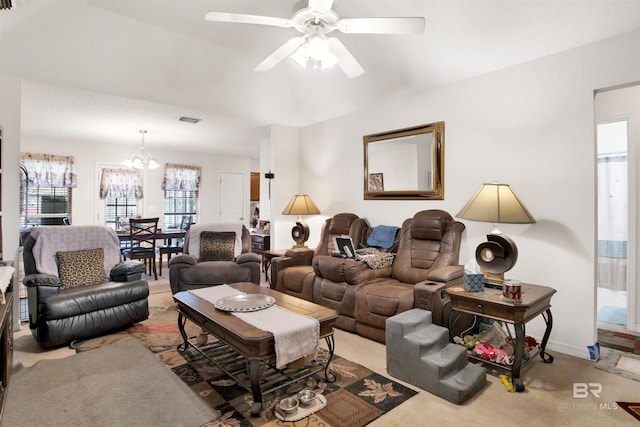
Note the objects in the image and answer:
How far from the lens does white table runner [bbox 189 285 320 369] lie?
2.10 metres

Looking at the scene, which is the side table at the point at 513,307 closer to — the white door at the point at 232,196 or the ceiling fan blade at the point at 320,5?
the ceiling fan blade at the point at 320,5

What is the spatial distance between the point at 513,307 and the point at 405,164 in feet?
7.30

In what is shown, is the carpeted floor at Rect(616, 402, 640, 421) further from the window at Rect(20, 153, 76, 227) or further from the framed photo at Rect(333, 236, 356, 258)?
the window at Rect(20, 153, 76, 227)

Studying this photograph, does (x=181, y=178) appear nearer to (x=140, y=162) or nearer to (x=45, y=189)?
(x=140, y=162)

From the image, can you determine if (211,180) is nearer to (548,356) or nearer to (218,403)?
(218,403)

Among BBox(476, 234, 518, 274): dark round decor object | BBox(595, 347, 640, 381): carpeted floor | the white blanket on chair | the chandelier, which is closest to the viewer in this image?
BBox(595, 347, 640, 381): carpeted floor

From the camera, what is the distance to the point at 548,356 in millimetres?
2844

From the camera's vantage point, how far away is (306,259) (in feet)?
15.0

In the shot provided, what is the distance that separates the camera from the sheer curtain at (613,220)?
4.57m

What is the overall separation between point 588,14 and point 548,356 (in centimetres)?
265

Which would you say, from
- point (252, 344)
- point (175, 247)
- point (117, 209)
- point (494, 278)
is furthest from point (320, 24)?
point (117, 209)

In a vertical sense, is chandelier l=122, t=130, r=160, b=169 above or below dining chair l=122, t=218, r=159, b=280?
above

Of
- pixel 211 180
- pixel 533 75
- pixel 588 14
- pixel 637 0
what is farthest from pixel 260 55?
pixel 211 180
